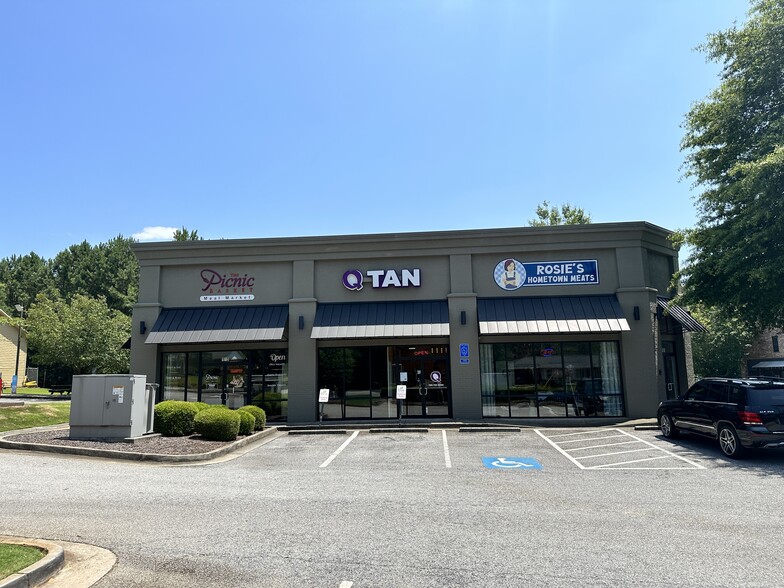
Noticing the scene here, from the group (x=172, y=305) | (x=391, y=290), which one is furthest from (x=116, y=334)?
(x=391, y=290)

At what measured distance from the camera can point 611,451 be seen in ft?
43.5

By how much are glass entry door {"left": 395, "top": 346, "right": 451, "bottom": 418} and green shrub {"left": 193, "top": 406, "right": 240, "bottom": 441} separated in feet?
23.0

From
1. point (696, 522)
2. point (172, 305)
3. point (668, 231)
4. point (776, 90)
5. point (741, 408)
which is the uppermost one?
point (776, 90)

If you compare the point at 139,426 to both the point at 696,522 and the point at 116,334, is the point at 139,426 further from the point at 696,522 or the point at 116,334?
the point at 116,334

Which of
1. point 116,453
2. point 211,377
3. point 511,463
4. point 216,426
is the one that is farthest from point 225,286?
point 511,463

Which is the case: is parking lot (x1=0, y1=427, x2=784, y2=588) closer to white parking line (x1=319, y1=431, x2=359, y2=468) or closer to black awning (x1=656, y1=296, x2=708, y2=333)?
white parking line (x1=319, y1=431, x2=359, y2=468)

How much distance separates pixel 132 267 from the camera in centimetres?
5788

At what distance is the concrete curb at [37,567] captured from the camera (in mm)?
4848

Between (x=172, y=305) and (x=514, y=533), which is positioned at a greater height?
(x=172, y=305)

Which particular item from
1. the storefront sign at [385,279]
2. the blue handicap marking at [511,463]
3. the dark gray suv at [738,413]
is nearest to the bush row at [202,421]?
the storefront sign at [385,279]

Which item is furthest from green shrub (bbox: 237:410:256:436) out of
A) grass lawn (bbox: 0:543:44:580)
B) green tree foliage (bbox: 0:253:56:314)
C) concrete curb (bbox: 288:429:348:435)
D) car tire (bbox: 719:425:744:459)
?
green tree foliage (bbox: 0:253:56:314)

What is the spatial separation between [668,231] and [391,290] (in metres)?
11.1

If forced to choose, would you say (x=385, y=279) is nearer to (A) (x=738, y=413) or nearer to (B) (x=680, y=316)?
(B) (x=680, y=316)

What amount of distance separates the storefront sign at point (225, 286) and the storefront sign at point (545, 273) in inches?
377
